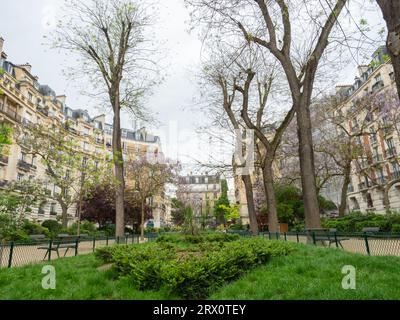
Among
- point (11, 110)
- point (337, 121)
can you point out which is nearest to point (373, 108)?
point (337, 121)

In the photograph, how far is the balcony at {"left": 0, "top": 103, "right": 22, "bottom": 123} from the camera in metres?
30.6

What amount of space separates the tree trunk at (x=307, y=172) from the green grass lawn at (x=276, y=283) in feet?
12.7

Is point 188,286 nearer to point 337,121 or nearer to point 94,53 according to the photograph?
point 94,53

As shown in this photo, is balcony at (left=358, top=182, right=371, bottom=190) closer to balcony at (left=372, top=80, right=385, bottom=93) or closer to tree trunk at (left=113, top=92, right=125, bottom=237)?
balcony at (left=372, top=80, right=385, bottom=93)

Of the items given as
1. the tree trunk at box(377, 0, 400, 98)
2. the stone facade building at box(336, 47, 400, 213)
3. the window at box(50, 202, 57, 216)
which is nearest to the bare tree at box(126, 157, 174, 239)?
the window at box(50, 202, 57, 216)

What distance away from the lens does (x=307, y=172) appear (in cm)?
1054

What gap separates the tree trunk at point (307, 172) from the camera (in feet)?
33.8

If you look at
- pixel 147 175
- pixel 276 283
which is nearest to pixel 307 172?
pixel 276 283

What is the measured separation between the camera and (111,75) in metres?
17.3

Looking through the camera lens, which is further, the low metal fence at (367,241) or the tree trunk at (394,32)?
the low metal fence at (367,241)

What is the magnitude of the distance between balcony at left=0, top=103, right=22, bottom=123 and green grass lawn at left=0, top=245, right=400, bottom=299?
30095mm

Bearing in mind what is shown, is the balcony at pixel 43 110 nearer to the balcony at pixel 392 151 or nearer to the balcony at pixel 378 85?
the balcony at pixel 378 85

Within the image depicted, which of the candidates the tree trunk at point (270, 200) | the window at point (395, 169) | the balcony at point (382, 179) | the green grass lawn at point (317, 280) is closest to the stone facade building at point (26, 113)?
the tree trunk at point (270, 200)

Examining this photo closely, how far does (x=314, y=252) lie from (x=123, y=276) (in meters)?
4.87
